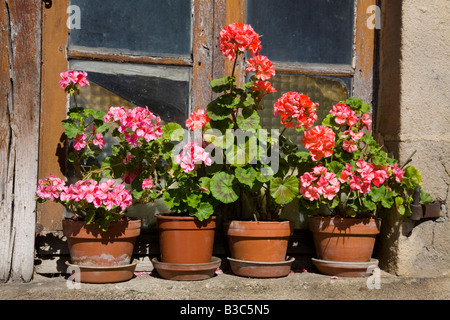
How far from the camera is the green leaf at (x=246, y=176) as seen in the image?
116 inches

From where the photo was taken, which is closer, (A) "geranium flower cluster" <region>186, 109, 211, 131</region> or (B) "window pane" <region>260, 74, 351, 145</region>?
(A) "geranium flower cluster" <region>186, 109, 211, 131</region>

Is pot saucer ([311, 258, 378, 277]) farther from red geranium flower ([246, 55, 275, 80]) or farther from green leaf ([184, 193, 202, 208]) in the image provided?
red geranium flower ([246, 55, 275, 80])

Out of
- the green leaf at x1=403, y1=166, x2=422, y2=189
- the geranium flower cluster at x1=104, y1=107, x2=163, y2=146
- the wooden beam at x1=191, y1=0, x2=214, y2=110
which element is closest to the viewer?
the geranium flower cluster at x1=104, y1=107, x2=163, y2=146

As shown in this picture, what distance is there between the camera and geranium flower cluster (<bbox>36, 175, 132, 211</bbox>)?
9.08 feet

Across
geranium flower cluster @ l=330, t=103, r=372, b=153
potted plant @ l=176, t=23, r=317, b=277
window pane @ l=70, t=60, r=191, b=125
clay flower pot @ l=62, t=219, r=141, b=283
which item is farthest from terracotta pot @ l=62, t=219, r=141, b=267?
geranium flower cluster @ l=330, t=103, r=372, b=153

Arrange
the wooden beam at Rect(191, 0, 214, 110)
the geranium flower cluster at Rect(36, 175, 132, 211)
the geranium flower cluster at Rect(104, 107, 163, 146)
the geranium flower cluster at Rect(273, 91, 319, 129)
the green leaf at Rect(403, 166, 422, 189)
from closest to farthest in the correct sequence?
the geranium flower cluster at Rect(36, 175, 132, 211)
the geranium flower cluster at Rect(104, 107, 163, 146)
the geranium flower cluster at Rect(273, 91, 319, 129)
the green leaf at Rect(403, 166, 422, 189)
the wooden beam at Rect(191, 0, 214, 110)

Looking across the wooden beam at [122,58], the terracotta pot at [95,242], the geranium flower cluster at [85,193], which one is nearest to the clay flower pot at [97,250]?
the terracotta pot at [95,242]

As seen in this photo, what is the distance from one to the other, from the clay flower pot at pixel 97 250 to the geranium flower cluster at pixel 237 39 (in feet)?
3.28

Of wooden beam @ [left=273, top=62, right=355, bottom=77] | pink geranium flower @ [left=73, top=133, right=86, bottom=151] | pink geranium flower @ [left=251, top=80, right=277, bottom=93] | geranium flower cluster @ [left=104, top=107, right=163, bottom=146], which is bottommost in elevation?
pink geranium flower @ [left=73, top=133, right=86, bottom=151]

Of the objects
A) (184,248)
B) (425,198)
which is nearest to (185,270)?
(184,248)

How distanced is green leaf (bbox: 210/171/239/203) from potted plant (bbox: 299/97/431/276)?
0.35 meters

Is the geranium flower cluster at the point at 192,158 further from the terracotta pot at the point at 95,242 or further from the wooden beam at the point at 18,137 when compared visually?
the wooden beam at the point at 18,137

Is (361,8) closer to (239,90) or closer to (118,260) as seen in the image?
(239,90)

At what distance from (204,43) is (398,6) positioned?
1.07 metres
